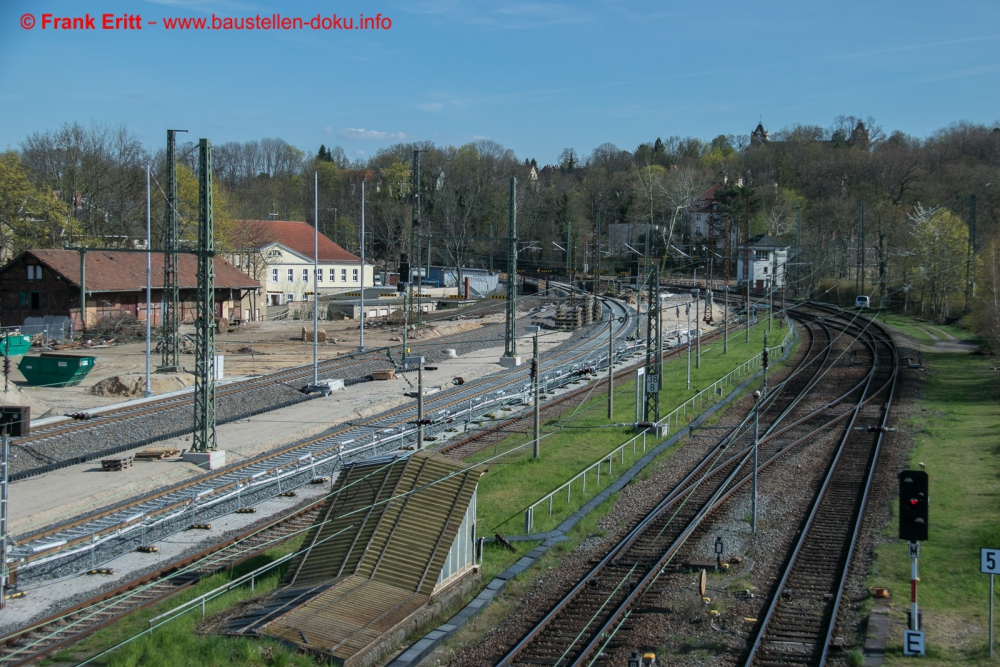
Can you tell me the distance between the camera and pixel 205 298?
2112cm

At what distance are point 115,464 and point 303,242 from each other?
57.1 meters

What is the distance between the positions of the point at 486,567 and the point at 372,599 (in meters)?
3.17

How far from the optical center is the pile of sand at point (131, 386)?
30688mm

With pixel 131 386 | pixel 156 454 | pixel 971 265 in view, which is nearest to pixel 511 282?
pixel 131 386

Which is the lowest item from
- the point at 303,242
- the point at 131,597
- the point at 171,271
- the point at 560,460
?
the point at 131,597

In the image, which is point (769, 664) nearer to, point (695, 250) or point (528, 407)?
point (528, 407)

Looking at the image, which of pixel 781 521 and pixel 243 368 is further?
pixel 243 368

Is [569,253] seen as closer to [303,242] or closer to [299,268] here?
[299,268]

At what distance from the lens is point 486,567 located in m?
15.7

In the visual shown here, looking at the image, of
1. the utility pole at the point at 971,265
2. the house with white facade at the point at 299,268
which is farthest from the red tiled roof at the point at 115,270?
the utility pole at the point at 971,265

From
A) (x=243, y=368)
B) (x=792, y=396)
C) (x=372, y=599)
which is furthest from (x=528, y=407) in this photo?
(x=372, y=599)

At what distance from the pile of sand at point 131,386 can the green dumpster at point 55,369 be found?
3.02 ft

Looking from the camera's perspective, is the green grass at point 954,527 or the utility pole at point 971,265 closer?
the green grass at point 954,527

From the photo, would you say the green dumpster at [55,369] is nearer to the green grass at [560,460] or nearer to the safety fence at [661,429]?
the green grass at [560,460]
